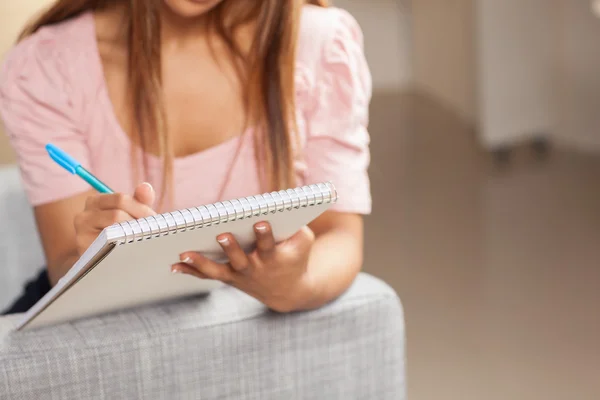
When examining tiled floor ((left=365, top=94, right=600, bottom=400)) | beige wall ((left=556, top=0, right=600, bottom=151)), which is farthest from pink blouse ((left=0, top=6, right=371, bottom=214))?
beige wall ((left=556, top=0, right=600, bottom=151))

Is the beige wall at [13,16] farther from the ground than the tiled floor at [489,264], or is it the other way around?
the beige wall at [13,16]

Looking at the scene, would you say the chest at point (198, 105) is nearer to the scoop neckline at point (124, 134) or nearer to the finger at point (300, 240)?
the scoop neckline at point (124, 134)

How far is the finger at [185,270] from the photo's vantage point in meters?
0.68

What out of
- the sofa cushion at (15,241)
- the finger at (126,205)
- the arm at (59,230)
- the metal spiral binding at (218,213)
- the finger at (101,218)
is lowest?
the sofa cushion at (15,241)

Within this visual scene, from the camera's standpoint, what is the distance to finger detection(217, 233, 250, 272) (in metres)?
0.65

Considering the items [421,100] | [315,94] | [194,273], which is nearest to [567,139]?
[421,100]

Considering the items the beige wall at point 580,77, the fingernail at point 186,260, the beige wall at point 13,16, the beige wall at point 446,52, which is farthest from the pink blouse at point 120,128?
the beige wall at point 446,52

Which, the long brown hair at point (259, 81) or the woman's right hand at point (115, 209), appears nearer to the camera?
the woman's right hand at point (115, 209)

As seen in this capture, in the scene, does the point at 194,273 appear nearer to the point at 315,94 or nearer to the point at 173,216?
the point at 173,216

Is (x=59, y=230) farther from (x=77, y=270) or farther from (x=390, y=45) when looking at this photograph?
(x=390, y=45)

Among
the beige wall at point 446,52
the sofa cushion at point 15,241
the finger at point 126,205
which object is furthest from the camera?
the beige wall at point 446,52

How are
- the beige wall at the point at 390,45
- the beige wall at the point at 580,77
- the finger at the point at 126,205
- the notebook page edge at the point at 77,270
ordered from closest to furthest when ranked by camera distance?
the notebook page edge at the point at 77,270 → the finger at the point at 126,205 → the beige wall at the point at 580,77 → the beige wall at the point at 390,45

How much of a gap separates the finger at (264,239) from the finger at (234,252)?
0.01 meters

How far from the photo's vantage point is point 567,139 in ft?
10.3
